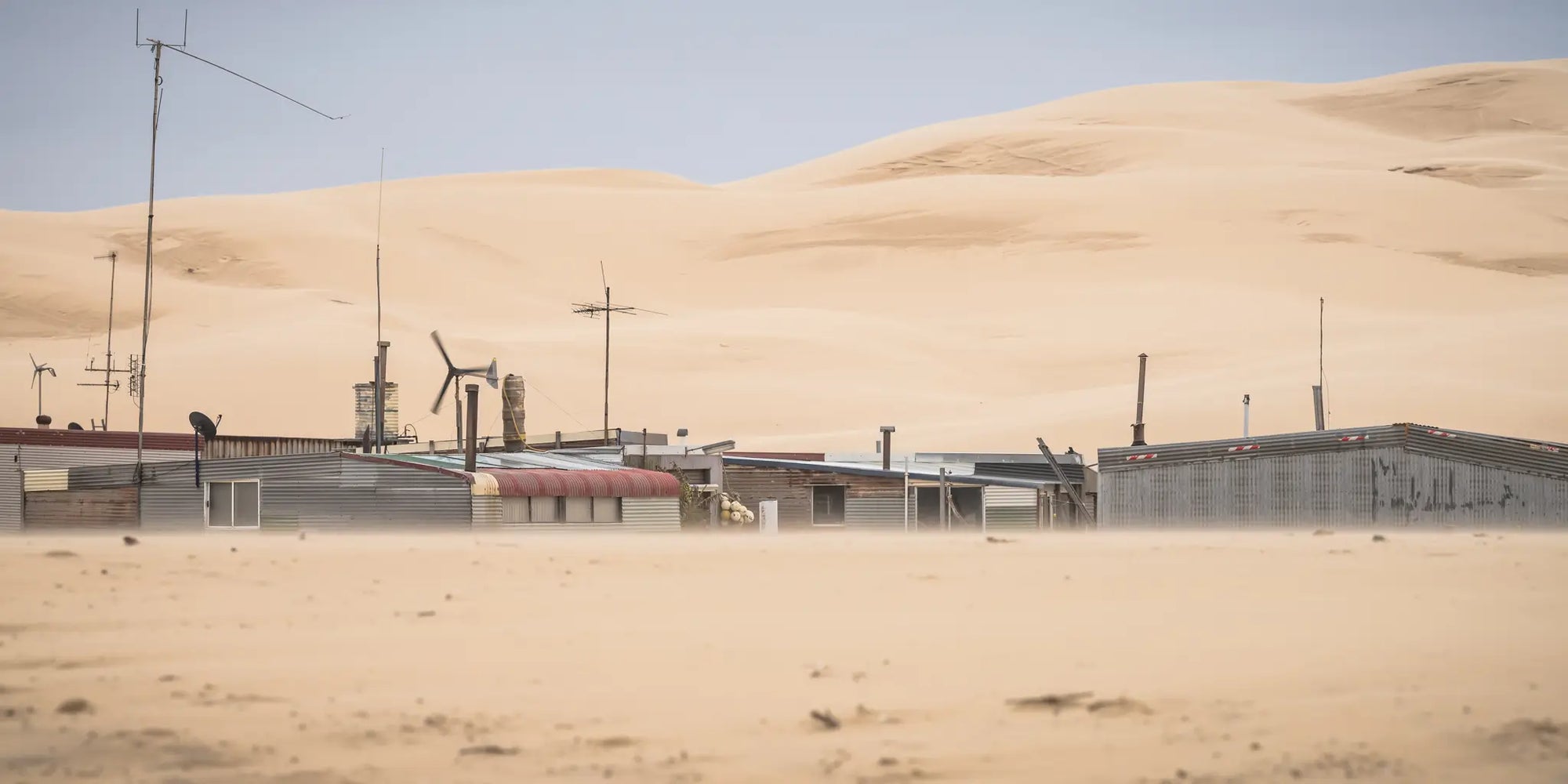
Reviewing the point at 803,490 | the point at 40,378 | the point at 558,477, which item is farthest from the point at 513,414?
the point at 40,378

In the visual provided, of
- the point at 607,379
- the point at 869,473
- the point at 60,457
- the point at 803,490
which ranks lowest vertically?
the point at 803,490

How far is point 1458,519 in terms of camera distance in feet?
107

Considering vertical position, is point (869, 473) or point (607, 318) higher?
point (607, 318)

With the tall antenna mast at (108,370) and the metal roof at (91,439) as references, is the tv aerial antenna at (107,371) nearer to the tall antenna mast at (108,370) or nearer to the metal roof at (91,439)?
the tall antenna mast at (108,370)

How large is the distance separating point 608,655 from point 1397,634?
20.6 feet

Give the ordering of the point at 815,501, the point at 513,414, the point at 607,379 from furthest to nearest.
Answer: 1. the point at 607,379
2. the point at 513,414
3. the point at 815,501

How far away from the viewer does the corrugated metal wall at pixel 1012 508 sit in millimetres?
37844

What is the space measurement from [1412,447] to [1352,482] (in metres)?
1.22

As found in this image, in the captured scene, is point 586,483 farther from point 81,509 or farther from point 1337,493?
point 1337,493

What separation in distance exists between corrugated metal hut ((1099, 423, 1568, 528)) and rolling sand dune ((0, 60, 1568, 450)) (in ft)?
79.1

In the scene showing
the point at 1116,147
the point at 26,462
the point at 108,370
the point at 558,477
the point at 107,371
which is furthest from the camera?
the point at 1116,147

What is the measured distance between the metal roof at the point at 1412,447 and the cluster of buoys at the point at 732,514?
820 cm

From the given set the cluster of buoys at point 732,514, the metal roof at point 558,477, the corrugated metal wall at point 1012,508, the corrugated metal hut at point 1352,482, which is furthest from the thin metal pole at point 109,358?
the corrugated metal hut at point 1352,482

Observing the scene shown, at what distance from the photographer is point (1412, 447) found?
3312 centimetres
